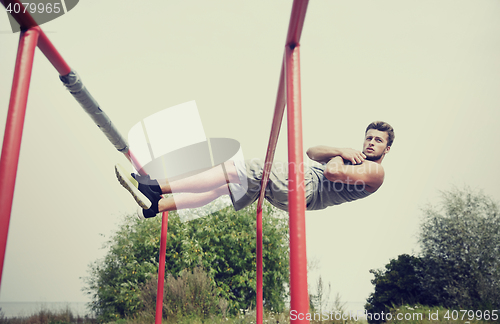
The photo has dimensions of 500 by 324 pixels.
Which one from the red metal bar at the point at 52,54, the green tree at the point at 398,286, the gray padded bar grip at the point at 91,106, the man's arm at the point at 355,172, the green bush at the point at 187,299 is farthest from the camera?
the green tree at the point at 398,286

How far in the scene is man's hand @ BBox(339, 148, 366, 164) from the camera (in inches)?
69.5

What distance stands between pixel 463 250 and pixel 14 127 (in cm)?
1010

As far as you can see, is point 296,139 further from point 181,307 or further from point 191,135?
point 181,307

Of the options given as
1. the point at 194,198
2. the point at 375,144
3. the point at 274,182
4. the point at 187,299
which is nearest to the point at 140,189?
the point at 194,198

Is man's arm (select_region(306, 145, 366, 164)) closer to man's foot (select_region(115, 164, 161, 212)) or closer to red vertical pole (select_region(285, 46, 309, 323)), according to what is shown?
red vertical pole (select_region(285, 46, 309, 323))

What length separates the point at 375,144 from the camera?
1988 millimetres

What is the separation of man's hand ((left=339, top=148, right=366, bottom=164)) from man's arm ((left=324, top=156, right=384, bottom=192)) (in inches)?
1.1

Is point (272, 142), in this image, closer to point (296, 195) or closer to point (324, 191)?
point (324, 191)

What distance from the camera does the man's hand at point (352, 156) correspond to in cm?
177

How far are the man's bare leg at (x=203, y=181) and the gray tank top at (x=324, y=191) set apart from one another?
0.52 metres

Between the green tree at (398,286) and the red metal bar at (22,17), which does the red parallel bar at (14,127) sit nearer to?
the red metal bar at (22,17)

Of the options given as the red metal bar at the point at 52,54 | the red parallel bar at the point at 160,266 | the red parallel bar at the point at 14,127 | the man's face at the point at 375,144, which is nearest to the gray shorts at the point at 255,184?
the man's face at the point at 375,144

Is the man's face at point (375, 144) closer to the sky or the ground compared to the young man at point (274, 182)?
closer to the sky

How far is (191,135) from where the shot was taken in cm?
319
